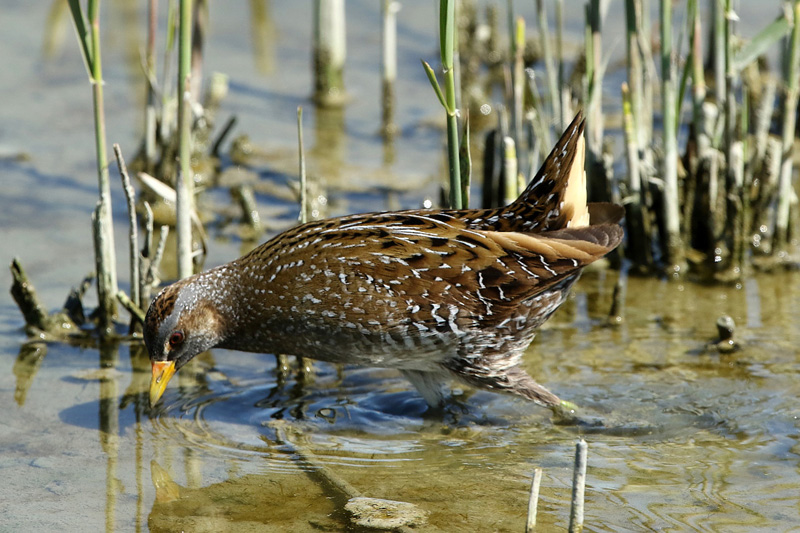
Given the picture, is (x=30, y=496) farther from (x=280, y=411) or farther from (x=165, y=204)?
(x=165, y=204)

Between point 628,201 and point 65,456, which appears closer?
point 65,456

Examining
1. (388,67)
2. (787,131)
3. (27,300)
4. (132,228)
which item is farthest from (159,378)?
(388,67)

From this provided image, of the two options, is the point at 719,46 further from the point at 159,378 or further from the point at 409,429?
the point at 159,378

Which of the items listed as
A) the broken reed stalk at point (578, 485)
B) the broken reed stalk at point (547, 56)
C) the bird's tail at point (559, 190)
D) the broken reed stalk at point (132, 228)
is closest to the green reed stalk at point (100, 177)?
the broken reed stalk at point (132, 228)

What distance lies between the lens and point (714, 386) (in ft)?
16.2

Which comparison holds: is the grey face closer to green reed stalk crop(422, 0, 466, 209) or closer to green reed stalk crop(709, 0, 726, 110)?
green reed stalk crop(422, 0, 466, 209)

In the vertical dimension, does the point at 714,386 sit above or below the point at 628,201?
below

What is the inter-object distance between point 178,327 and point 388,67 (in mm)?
4028

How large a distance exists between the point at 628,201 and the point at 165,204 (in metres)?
2.98

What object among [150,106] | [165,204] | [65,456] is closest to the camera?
[65,456]

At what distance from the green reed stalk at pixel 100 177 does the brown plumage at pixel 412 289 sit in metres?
0.62

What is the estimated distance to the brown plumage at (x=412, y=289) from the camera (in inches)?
171

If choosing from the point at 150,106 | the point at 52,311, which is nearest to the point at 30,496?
the point at 52,311

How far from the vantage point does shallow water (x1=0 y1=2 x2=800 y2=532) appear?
155 inches
